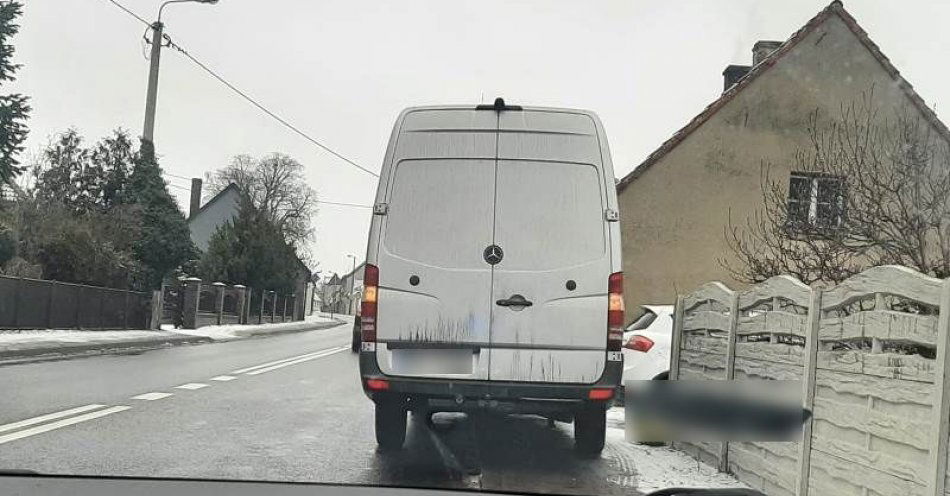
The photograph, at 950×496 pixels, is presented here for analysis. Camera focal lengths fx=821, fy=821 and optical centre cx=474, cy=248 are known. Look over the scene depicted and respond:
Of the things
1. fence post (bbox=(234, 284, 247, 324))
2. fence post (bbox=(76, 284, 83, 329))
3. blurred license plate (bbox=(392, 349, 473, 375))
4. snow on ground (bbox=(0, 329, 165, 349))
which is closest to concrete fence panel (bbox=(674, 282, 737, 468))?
blurred license plate (bbox=(392, 349, 473, 375))

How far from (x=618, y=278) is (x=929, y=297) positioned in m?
1.76

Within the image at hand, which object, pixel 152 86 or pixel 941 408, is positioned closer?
pixel 941 408

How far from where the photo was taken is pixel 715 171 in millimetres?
15898

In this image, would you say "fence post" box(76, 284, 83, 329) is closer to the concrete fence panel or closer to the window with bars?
the window with bars

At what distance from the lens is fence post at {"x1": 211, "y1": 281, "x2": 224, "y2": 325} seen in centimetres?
3056

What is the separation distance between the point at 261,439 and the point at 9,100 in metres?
11.3

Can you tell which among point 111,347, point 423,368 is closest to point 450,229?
point 423,368

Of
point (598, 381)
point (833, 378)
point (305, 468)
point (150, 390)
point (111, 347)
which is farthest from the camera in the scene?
point (111, 347)

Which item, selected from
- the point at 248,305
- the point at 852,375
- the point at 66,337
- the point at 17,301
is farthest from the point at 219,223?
the point at 852,375

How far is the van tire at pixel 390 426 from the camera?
5.59m

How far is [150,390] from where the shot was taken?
9469mm

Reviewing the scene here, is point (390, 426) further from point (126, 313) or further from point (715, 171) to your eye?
point (126, 313)

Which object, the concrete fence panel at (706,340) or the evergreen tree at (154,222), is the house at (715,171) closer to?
the concrete fence panel at (706,340)

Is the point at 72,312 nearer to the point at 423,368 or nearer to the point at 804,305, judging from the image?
the point at 423,368
